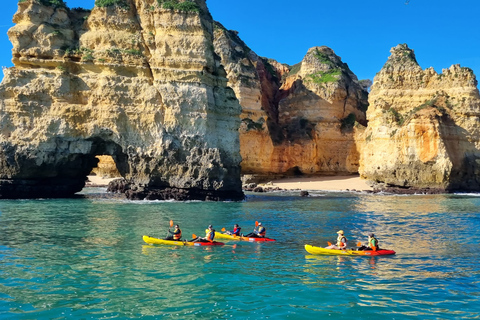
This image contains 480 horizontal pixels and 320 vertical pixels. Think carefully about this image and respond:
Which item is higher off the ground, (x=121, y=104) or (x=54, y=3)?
(x=54, y=3)

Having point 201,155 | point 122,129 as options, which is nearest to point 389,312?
point 201,155

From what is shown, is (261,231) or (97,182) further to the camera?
(97,182)

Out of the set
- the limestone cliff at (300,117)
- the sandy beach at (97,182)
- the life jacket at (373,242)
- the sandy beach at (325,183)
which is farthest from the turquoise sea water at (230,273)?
the limestone cliff at (300,117)

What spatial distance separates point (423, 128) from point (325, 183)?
15092 mm

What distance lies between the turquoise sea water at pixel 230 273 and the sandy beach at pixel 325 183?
94.7ft

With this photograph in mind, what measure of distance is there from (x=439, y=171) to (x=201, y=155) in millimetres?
25198

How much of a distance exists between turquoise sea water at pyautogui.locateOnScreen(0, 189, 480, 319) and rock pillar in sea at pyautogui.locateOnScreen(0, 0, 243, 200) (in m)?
10.4

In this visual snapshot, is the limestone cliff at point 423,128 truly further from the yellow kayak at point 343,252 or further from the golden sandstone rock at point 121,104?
the yellow kayak at point 343,252

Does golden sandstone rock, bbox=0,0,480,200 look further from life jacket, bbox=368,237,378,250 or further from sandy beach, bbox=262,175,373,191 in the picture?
sandy beach, bbox=262,175,373,191

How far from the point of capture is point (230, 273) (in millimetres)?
12430

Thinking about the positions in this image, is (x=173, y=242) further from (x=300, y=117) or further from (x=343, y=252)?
(x=300, y=117)

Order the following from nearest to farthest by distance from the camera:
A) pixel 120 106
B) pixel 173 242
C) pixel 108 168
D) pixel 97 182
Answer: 1. pixel 173 242
2. pixel 120 106
3. pixel 97 182
4. pixel 108 168

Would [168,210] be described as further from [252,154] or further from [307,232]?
[252,154]

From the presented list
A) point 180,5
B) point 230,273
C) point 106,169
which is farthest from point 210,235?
point 106,169
